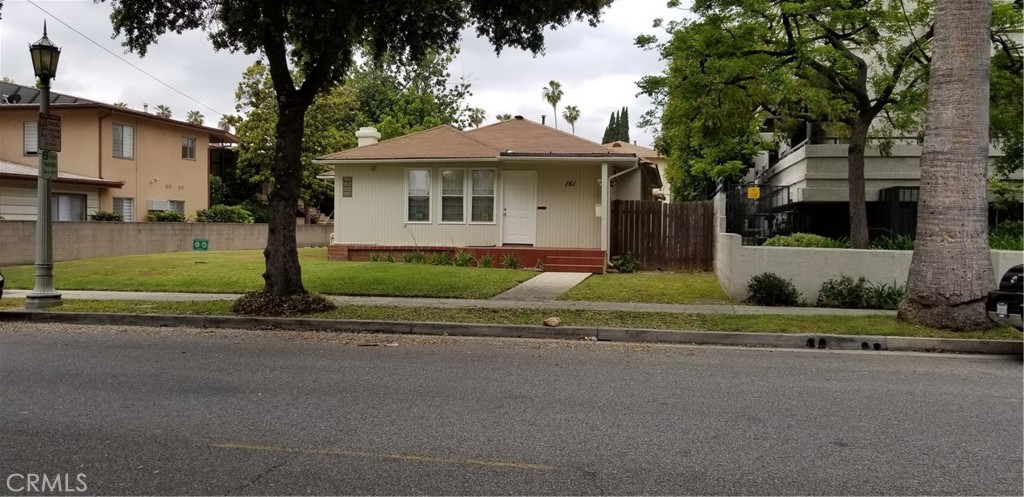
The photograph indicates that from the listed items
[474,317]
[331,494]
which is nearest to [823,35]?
[474,317]

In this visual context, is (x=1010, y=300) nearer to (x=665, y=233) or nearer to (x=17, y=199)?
(x=665, y=233)

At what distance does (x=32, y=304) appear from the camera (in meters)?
11.2

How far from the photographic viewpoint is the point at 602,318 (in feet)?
33.1

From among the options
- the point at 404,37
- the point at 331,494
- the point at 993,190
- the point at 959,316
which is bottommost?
the point at 331,494

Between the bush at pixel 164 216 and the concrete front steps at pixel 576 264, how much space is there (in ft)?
57.3

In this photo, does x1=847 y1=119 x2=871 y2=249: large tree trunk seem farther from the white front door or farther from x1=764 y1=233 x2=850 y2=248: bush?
the white front door

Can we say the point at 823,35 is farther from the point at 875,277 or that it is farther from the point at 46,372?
the point at 46,372

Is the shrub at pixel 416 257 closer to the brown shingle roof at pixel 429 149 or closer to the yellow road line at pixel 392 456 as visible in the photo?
the brown shingle roof at pixel 429 149

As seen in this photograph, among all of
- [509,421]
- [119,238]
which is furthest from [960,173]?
[119,238]

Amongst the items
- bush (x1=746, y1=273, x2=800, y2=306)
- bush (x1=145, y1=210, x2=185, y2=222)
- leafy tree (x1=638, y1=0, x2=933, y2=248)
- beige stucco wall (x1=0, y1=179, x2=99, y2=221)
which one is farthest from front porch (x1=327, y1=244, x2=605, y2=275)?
beige stucco wall (x1=0, y1=179, x2=99, y2=221)

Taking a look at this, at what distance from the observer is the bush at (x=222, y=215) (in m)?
28.9

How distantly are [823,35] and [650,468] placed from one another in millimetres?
11402

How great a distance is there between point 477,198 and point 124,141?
17.0 meters

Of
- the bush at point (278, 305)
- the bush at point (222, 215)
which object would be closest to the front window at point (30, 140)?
the bush at point (222, 215)
